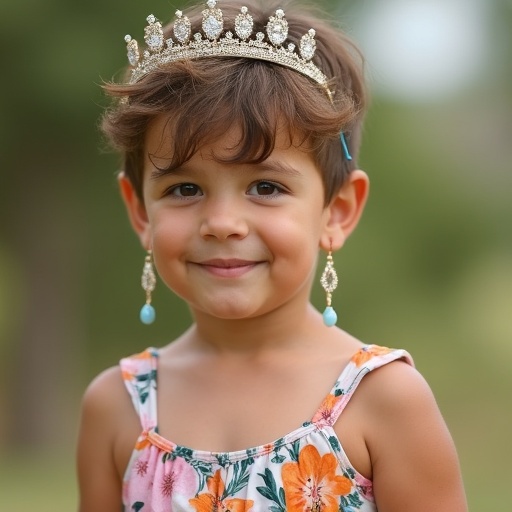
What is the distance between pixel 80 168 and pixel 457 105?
4125 millimetres

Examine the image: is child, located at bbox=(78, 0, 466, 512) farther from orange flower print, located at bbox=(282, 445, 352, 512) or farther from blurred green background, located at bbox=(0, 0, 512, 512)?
blurred green background, located at bbox=(0, 0, 512, 512)

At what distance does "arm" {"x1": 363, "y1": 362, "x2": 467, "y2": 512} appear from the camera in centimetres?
260

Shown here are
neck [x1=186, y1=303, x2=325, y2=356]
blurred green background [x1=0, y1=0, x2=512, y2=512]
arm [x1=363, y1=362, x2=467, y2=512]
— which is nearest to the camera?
arm [x1=363, y1=362, x2=467, y2=512]

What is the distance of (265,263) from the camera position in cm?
274

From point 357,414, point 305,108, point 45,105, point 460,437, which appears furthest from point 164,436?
point 45,105

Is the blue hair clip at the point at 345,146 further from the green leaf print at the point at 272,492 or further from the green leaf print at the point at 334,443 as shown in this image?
the green leaf print at the point at 272,492

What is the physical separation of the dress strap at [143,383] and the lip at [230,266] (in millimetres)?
473

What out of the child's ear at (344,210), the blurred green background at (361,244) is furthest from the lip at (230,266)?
the blurred green background at (361,244)

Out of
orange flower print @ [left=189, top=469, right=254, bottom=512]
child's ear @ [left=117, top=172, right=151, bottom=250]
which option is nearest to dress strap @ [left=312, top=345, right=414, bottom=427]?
orange flower print @ [left=189, top=469, right=254, bottom=512]

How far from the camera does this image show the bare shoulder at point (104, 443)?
2.98 metres

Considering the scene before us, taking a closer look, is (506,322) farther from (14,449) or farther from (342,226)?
(342,226)

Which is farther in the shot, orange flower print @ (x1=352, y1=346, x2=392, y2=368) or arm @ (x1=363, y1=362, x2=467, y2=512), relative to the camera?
orange flower print @ (x1=352, y1=346, x2=392, y2=368)

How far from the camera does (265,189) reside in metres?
2.74

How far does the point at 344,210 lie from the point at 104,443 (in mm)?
985
